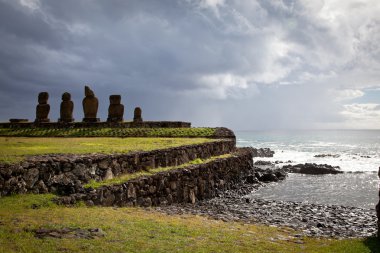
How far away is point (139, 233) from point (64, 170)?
5846 millimetres

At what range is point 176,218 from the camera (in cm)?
1262

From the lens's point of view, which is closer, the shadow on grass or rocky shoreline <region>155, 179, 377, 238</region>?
the shadow on grass

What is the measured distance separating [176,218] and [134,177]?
5.06m

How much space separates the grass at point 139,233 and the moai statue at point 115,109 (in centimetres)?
3047

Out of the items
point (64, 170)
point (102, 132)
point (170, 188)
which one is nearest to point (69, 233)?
point (64, 170)

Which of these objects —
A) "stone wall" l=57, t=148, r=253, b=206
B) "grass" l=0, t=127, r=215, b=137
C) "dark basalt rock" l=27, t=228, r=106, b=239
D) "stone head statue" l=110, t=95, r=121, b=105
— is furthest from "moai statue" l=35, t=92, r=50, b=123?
"dark basalt rock" l=27, t=228, r=106, b=239

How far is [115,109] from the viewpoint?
42.8 meters

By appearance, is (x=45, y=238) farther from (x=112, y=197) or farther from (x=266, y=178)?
(x=266, y=178)

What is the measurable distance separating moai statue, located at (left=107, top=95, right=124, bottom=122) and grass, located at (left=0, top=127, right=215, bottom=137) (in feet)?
8.33

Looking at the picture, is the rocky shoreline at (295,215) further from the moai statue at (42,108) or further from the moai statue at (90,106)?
the moai statue at (42,108)

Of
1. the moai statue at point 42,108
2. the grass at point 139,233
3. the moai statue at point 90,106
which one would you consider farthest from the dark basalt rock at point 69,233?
the moai statue at point 42,108

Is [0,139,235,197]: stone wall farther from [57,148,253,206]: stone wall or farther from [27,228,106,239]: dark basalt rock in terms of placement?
[27,228,106,239]: dark basalt rock

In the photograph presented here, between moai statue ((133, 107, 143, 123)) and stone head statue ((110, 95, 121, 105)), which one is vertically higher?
stone head statue ((110, 95, 121, 105))

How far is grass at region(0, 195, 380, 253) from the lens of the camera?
324 inches
